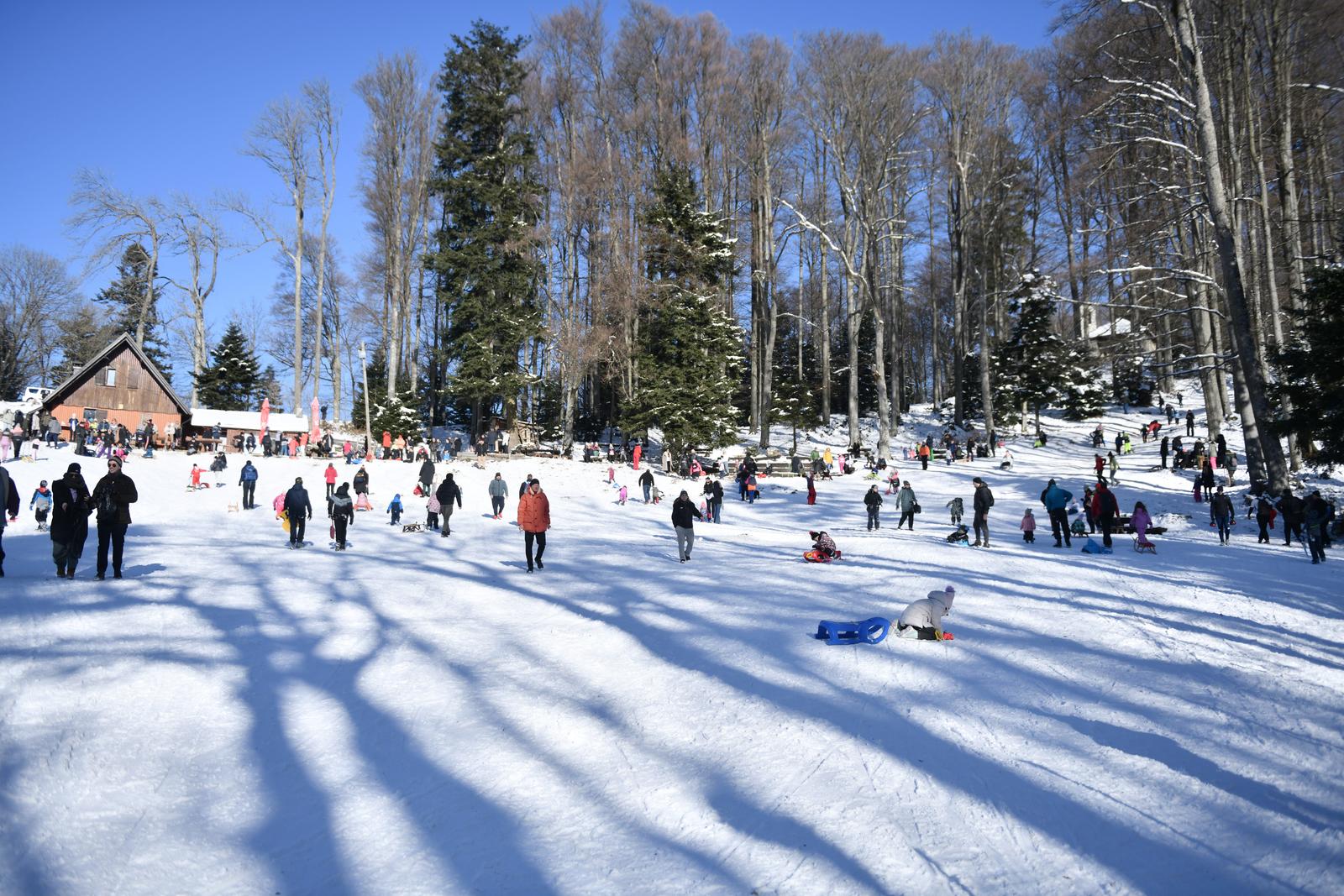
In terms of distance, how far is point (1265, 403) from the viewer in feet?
58.0

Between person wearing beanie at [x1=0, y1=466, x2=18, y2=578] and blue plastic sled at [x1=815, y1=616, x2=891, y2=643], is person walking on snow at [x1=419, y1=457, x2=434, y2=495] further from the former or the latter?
blue plastic sled at [x1=815, y1=616, x2=891, y2=643]

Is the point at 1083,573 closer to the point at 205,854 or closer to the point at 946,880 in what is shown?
the point at 946,880

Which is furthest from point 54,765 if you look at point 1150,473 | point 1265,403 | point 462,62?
point 462,62

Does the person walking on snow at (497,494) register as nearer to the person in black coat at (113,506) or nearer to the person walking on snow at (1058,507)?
the person in black coat at (113,506)

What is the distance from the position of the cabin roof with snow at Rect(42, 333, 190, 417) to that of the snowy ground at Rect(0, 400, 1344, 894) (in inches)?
1240

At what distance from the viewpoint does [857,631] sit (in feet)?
25.8

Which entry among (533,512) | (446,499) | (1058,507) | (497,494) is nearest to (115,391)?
(497,494)

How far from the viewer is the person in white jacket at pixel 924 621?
7.87 meters

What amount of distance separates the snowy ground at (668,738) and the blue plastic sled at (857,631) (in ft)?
0.65

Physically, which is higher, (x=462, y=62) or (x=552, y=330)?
(x=462, y=62)

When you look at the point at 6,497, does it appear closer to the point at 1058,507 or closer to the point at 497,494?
the point at 497,494

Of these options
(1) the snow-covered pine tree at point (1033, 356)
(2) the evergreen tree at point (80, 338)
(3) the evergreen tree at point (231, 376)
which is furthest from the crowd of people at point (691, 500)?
(2) the evergreen tree at point (80, 338)

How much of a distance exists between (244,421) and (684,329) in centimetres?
2437

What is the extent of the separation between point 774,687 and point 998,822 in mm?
2366
